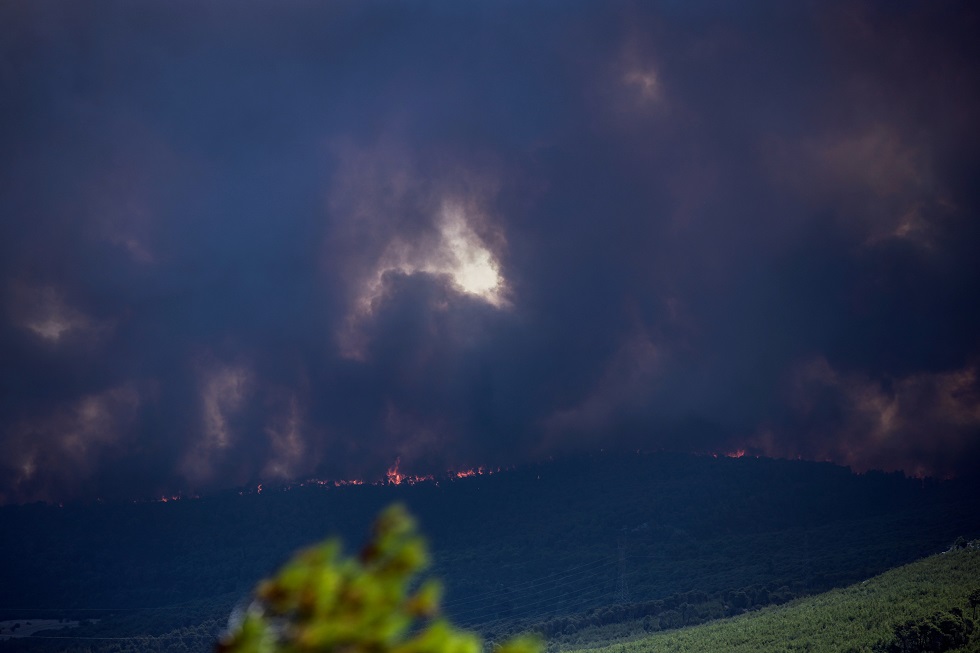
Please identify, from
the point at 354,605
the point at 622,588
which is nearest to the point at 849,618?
the point at 354,605

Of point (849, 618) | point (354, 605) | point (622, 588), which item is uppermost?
point (354, 605)

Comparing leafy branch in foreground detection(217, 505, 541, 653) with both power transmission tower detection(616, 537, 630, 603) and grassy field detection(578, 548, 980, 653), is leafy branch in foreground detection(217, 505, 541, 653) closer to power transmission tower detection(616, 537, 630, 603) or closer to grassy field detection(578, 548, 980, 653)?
grassy field detection(578, 548, 980, 653)

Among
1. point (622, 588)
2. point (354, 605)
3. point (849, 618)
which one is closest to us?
point (354, 605)

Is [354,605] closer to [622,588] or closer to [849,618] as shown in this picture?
[849,618]

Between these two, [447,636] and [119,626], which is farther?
[119,626]

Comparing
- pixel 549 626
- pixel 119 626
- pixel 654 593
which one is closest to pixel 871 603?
pixel 549 626

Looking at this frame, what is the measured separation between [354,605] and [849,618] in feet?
283

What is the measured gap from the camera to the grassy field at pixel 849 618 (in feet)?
232

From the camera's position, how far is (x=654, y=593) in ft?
518

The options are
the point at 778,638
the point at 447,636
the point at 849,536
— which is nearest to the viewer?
the point at 447,636

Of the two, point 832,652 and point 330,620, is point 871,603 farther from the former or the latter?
point 330,620

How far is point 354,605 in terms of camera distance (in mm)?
5391

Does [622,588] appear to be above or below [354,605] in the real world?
below

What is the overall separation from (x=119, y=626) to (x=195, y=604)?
1833 centimetres
